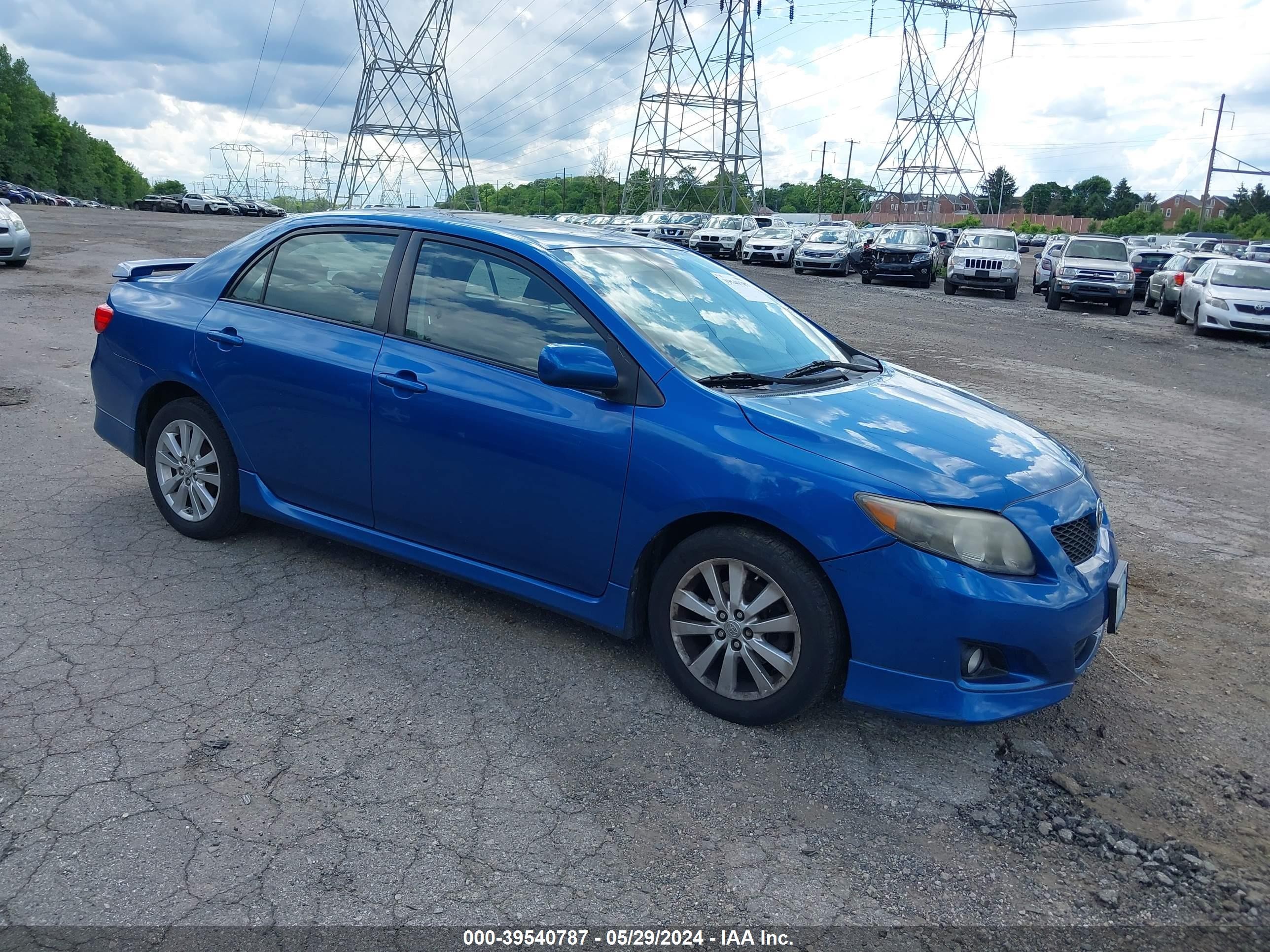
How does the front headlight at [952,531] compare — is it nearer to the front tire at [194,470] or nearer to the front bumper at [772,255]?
the front tire at [194,470]

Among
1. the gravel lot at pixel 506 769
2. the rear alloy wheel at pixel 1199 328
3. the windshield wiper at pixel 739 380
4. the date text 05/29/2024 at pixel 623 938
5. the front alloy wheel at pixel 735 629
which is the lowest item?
the date text 05/29/2024 at pixel 623 938

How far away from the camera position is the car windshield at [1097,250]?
78.6 feet

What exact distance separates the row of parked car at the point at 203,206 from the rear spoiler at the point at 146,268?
73.2 m

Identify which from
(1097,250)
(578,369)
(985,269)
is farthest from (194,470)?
(985,269)

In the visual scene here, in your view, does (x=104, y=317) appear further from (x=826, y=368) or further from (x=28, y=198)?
Answer: (x=28, y=198)

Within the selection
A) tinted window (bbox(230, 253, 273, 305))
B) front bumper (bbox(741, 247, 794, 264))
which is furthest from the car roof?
front bumper (bbox(741, 247, 794, 264))

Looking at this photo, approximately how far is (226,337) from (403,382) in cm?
117

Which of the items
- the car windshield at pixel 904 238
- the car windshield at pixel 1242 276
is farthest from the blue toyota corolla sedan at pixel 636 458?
the car windshield at pixel 904 238

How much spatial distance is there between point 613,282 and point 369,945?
259cm

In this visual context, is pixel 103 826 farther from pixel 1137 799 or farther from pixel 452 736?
pixel 1137 799

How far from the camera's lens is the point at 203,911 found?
255cm

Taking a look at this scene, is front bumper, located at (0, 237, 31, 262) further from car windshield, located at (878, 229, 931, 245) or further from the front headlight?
car windshield, located at (878, 229, 931, 245)

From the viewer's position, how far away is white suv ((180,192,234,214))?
76.4 m

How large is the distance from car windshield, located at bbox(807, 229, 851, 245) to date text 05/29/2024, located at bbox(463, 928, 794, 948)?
3199cm
